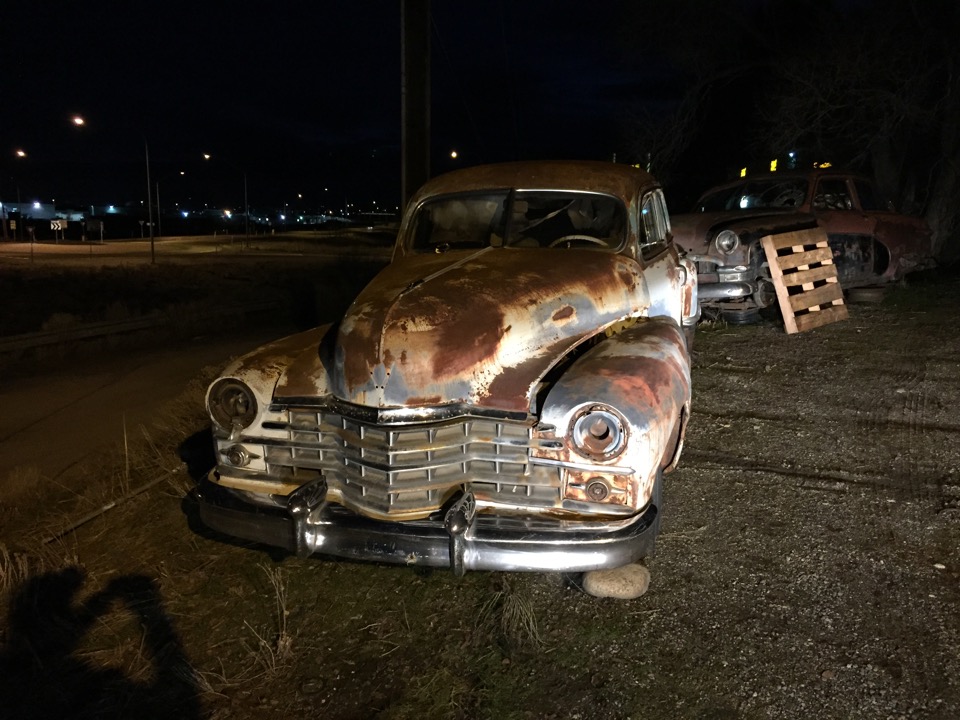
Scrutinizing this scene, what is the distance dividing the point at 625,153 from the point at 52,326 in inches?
560

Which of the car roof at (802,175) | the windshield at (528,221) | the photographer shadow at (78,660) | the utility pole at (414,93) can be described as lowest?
the photographer shadow at (78,660)

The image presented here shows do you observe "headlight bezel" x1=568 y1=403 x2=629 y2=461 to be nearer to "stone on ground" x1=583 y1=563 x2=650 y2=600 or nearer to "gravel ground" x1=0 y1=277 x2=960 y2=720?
"stone on ground" x1=583 y1=563 x2=650 y2=600

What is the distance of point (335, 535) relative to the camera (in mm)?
3303

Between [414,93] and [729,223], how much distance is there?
4.24 m

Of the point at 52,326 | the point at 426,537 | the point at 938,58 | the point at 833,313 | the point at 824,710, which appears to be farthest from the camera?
the point at 938,58

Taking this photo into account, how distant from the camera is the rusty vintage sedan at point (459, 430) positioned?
10.5ft

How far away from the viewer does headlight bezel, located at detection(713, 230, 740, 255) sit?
9.17 meters

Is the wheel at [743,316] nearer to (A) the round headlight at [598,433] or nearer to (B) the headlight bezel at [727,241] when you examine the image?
(B) the headlight bezel at [727,241]

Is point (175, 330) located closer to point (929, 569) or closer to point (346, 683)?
point (346, 683)

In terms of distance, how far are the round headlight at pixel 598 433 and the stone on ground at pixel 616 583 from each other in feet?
2.25

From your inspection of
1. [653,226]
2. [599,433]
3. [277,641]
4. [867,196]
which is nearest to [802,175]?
[867,196]

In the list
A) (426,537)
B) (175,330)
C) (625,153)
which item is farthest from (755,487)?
(625,153)

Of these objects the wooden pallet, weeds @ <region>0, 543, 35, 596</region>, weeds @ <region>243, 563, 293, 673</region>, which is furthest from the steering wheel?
the wooden pallet

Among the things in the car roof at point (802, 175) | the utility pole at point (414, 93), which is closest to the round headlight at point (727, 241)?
the car roof at point (802, 175)
